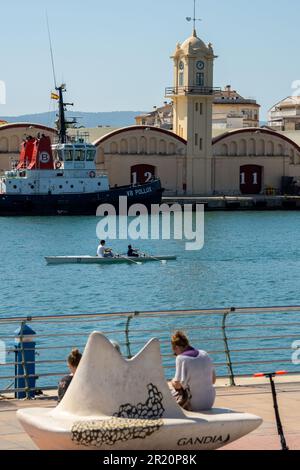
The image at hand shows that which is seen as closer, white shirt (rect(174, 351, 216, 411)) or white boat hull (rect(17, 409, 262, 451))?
white boat hull (rect(17, 409, 262, 451))

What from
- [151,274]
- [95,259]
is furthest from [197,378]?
[95,259]

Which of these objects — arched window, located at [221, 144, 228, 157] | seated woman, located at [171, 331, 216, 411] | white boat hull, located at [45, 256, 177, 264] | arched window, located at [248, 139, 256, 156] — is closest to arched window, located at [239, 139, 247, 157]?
arched window, located at [248, 139, 256, 156]

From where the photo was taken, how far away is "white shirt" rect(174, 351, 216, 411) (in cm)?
1016

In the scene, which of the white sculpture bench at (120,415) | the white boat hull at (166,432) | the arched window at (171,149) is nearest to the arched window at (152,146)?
the arched window at (171,149)

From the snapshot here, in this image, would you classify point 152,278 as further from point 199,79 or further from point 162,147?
point 199,79

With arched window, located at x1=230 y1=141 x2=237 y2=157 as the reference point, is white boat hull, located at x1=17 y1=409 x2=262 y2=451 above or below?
below

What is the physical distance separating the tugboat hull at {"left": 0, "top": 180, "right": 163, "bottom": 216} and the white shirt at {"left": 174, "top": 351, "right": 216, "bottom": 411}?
73.5 m

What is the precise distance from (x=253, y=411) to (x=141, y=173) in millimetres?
77654

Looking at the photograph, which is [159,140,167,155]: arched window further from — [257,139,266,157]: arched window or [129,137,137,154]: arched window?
[257,139,266,157]: arched window

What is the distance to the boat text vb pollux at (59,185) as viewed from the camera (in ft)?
275

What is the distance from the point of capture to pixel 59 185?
85.0 meters

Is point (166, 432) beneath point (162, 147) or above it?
beneath

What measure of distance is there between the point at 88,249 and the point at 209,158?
30900 millimetres

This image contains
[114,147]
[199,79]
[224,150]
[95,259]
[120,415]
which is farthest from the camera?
[224,150]
